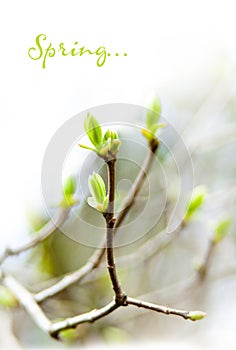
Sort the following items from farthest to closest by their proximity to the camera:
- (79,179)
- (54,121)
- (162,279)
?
(162,279) → (54,121) → (79,179)

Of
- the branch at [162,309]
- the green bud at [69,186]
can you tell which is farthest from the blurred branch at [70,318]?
the green bud at [69,186]

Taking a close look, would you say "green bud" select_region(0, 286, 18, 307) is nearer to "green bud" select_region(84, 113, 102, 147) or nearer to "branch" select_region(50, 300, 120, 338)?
"branch" select_region(50, 300, 120, 338)

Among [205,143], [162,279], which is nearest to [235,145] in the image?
[205,143]

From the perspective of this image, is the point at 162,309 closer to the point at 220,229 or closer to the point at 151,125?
the point at 151,125

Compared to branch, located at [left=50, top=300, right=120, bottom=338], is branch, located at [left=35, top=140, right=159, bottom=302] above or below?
above

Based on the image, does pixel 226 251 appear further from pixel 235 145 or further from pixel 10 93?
pixel 10 93

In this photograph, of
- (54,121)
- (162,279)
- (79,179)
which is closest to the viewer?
(79,179)

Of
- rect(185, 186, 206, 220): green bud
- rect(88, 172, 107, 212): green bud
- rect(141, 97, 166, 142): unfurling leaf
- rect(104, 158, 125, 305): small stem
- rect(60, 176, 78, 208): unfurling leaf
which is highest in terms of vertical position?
rect(185, 186, 206, 220): green bud

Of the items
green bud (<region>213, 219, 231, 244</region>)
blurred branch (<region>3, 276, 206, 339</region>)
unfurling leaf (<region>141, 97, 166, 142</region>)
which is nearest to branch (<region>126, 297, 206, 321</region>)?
blurred branch (<region>3, 276, 206, 339</region>)

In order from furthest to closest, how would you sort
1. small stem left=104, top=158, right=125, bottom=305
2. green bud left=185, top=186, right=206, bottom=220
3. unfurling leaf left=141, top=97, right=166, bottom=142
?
green bud left=185, top=186, right=206, bottom=220
unfurling leaf left=141, top=97, right=166, bottom=142
small stem left=104, top=158, right=125, bottom=305
